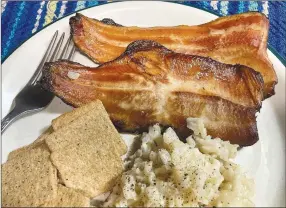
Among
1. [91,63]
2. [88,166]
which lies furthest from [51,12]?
[88,166]

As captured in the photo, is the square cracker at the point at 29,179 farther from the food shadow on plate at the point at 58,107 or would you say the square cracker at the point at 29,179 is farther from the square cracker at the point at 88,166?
the food shadow on plate at the point at 58,107

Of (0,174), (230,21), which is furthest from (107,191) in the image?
(230,21)

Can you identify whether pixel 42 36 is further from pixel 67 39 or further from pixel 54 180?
pixel 54 180

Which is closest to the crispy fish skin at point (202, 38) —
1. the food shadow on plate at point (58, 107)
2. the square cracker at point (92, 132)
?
the food shadow on plate at point (58, 107)

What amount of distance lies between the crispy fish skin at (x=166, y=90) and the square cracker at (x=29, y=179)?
0.98 ft

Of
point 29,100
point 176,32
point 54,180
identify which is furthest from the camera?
point 176,32

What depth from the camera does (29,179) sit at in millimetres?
1699

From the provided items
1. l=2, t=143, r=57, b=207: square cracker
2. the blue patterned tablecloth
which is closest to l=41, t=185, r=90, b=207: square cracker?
l=2, t=143, r=57, b=207: square cracker

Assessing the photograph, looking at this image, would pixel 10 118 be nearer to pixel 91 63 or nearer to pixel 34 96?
pixel 34 96

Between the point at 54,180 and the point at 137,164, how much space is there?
1.01 feet

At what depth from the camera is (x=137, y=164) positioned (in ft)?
5.61

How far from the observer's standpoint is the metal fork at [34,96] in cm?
195

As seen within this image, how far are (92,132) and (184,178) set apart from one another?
432 millimetres

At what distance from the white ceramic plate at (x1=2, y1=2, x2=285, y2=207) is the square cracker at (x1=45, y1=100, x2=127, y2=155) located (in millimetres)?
216
